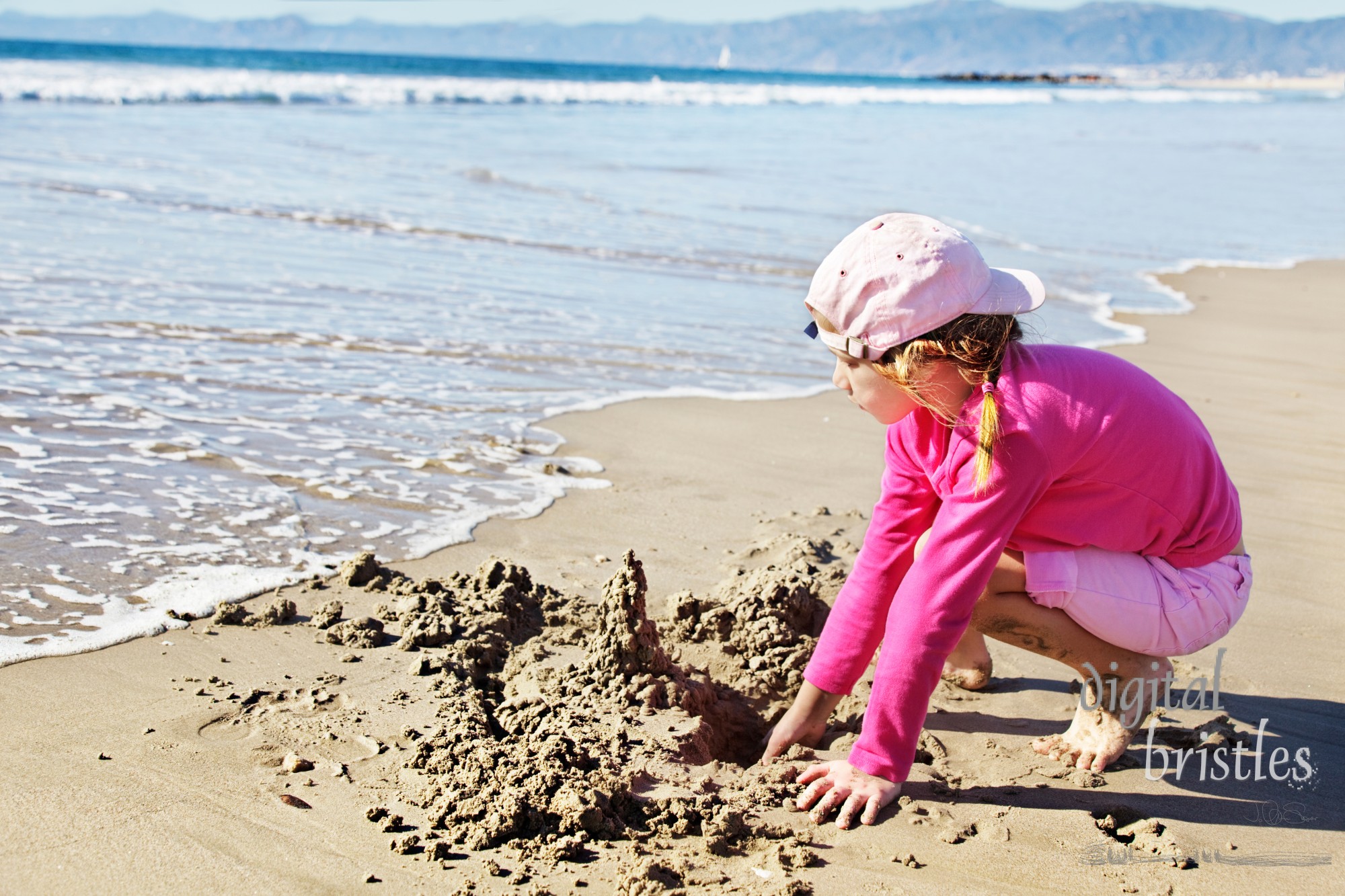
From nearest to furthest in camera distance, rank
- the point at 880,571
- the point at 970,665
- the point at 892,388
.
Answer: the point at 892,388
the point at 880,571
the point at 970,665

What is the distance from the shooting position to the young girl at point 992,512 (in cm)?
194

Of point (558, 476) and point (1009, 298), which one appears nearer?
point (1009, 298)

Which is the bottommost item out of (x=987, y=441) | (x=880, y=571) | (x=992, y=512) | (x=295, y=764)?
(x=295, y=764)

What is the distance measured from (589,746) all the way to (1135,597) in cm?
111

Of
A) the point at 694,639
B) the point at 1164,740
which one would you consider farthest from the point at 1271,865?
the point at 694,639

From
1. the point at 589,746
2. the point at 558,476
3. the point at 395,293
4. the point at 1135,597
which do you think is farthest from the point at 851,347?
the point at 395,293

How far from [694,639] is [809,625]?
1.01 feet

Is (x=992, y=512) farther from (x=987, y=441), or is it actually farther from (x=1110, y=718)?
(x=1110, y=718)

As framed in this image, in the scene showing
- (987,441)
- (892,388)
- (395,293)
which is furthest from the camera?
(395,293)

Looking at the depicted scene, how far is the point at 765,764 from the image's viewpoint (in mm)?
2254

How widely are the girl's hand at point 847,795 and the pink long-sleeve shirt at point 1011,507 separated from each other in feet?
0.07

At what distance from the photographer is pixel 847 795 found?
2041mm

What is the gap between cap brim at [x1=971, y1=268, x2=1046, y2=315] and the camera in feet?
6.41
